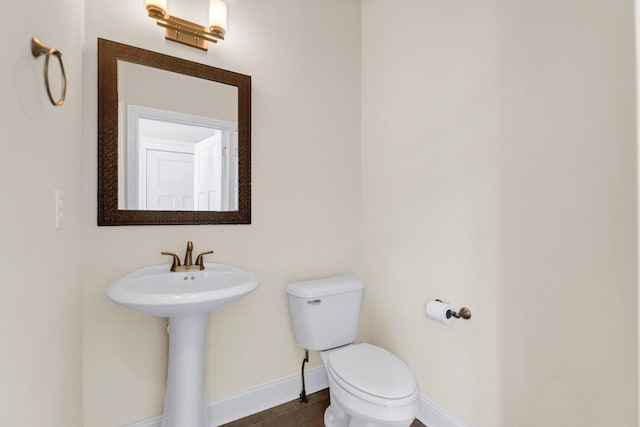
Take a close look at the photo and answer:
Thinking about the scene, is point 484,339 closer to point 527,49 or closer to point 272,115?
point 527,49

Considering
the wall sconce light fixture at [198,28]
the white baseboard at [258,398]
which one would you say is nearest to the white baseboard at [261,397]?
the white baseboard at [258,398]

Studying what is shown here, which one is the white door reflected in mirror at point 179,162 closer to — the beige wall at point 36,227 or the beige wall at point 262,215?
the beige wall at point 262,215

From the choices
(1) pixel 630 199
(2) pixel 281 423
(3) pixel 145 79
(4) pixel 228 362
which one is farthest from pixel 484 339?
(3) pixel 145 79

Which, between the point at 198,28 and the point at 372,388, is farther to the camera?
the point at 198,28

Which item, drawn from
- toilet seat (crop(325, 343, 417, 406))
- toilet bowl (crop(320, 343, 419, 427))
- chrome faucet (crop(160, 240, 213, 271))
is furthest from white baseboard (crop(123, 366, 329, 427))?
chrome faucet (crop(160, 240, 213, 271))

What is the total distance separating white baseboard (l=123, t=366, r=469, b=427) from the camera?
4.88ft

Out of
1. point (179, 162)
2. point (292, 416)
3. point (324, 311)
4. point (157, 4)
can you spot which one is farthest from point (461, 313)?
point (157, 4)

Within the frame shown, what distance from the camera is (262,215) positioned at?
1683mm

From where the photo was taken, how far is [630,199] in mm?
921

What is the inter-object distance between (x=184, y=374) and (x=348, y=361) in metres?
0.71

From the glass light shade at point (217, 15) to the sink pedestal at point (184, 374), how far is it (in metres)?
1.35

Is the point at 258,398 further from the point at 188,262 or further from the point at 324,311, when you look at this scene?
the point at 188,262

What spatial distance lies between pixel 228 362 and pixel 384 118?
5.31 feet

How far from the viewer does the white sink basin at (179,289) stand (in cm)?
106
